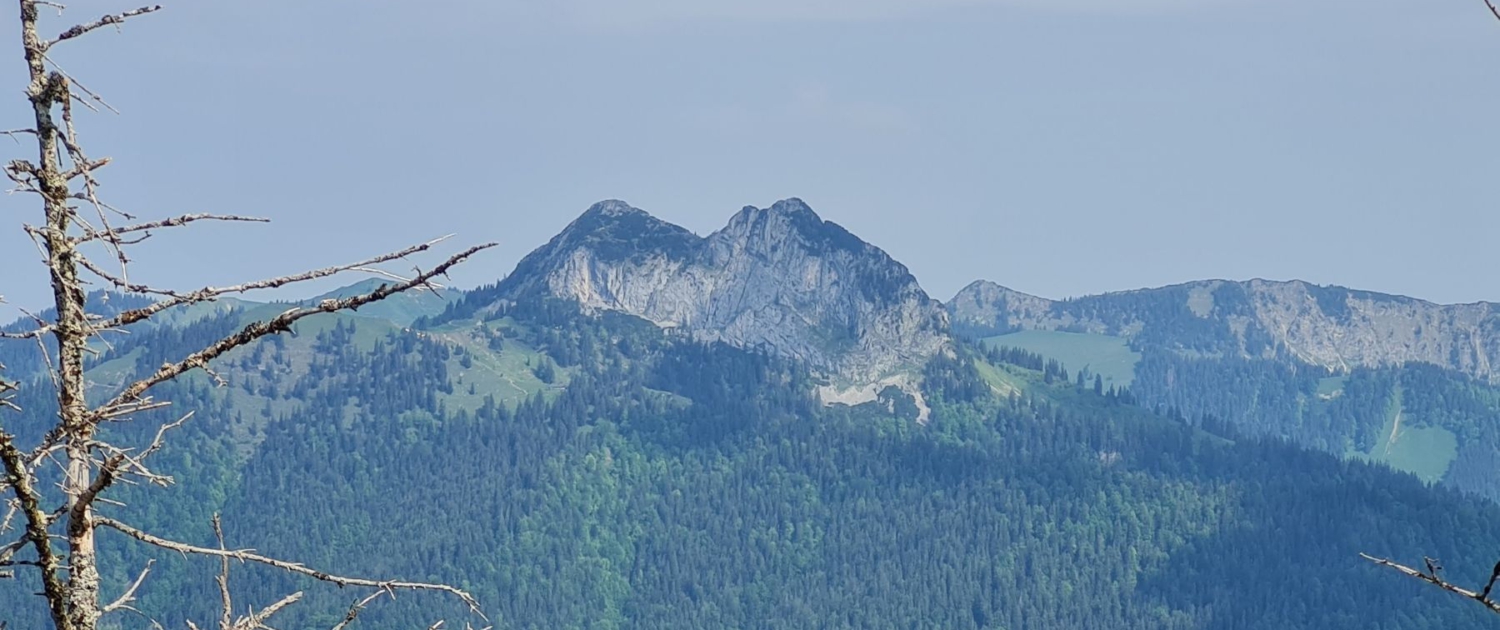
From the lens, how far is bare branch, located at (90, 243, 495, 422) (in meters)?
11.3

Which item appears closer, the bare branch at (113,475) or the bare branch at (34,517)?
the bare branch at (113,475)

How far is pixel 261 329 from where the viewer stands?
463 inches

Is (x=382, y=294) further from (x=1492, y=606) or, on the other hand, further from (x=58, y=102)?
(x=1492, y=606)

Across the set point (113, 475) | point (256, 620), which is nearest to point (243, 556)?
point (113, 475)

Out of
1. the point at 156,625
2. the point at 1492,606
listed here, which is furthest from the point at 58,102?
the point at 1492,606

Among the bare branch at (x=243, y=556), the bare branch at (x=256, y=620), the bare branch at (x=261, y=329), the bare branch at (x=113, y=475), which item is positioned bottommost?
the bare branch at (x=256, y=620)

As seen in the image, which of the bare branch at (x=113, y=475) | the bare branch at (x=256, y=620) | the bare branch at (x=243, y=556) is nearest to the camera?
the bare branch at (x=113, y=475)

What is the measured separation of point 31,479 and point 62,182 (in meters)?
1.76

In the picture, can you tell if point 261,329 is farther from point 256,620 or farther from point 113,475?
point 256,620

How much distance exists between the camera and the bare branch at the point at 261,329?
11.3 m

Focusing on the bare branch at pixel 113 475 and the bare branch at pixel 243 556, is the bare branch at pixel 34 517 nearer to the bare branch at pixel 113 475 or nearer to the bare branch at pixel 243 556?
the bare branch at pixel 113 475

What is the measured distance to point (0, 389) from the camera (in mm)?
11445

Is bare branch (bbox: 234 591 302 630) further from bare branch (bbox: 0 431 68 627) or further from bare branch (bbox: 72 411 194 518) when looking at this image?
bare branch (bbox: 72 411 194 518)

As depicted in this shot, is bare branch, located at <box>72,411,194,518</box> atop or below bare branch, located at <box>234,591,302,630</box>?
atop
